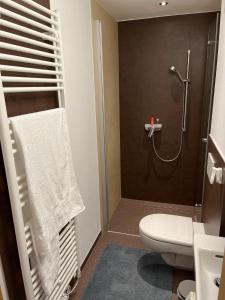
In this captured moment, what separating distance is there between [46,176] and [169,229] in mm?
1209

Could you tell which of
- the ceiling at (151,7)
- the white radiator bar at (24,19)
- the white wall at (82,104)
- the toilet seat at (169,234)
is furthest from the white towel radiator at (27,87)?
A: the ceiling at (151,7)

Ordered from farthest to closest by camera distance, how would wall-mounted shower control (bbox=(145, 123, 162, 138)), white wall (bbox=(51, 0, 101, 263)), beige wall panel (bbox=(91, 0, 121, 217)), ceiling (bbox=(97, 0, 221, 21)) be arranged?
wall-mounted shower control (bbox=(145, 123, 162, 138)) < beige wall panel (bbox=(91, 0, 121, 217)) < ceiling (bbox=(97, 0, 221, 21)) < white wall (bbox=(51, 0, 101, 263))

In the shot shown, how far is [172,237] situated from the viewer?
5.97 ft

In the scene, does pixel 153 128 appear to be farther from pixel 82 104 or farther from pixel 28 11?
pixel 28 11

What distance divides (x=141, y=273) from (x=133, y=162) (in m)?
1.43

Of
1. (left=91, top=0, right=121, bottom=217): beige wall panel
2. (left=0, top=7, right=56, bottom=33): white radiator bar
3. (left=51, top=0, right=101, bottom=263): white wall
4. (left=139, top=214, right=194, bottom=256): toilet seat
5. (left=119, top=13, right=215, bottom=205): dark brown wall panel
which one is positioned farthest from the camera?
(left=119, top=13, right=215, bottom=205): dark brown wall panel

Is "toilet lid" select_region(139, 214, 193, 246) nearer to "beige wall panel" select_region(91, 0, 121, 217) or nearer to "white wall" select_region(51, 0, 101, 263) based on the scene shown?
"white wall" select_region(51, 0, 101, 263)

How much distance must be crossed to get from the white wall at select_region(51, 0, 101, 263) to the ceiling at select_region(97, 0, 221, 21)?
0.40m

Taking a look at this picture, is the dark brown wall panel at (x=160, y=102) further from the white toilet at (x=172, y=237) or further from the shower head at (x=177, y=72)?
the white toilet at (x=172, y=237)

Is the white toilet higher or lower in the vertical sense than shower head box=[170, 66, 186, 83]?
lower

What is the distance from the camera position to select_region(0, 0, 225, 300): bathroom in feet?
3.85

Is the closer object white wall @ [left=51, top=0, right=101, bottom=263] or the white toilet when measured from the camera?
white wall @ [left=51, top=0, right=101, bottom=263]

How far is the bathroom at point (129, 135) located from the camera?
1.17 metres

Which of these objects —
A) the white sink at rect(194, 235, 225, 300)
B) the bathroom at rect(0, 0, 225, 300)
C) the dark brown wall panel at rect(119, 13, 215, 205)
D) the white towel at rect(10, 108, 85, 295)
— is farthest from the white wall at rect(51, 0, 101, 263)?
the white sink at rect(194, 235, 225, 300)
